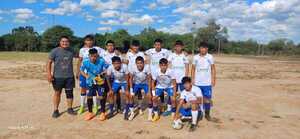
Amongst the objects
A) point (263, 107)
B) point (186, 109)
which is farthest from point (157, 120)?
point (263, 107)

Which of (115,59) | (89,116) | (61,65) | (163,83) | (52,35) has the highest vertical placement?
(52,35)

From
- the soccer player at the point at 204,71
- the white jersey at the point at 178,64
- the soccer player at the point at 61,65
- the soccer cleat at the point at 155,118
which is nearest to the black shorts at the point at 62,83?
the soccer player at the point at 61,65

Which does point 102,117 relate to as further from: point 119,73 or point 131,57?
point 131,57

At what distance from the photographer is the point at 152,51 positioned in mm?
7273

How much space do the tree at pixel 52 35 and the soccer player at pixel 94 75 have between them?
196ft

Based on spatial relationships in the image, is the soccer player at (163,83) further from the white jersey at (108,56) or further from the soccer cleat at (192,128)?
the white jersey at (108,56)

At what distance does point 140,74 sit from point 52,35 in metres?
62.2

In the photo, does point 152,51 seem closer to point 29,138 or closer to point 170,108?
point 170,108

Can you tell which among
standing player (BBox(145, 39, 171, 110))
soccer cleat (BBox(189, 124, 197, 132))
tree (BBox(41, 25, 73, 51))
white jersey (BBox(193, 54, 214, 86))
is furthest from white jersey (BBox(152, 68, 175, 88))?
tree (BBox(41, 25, 73, 51))

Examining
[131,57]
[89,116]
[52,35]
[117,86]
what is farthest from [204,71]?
[52,35]

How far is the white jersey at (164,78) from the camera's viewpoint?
259 inches

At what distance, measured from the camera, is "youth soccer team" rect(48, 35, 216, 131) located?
6.44m

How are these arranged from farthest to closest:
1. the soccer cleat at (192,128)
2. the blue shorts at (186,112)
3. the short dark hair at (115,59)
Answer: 1. the short dark hair at (115,59)
2. the blue shorts at (186,112)
3. the soccer cleat at (192,128)

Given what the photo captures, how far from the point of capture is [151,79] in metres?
6.79
